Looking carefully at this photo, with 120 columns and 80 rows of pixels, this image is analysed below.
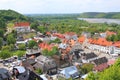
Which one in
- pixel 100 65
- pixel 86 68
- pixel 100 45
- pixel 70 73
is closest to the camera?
pixel 70 73

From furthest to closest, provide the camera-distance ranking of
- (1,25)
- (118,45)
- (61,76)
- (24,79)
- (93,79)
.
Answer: (1,25), (118,45), (61,76), (24,79), (93,79)

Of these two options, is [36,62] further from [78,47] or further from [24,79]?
[78,47]

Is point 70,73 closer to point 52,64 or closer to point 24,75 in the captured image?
point 52,64

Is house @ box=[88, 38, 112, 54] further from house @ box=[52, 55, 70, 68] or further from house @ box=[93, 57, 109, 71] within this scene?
house @ box=[52, 55, 70, 68]

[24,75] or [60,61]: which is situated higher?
[24,75]

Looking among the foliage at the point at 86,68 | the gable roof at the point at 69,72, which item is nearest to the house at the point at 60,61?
the gable roof at the point at 69,72

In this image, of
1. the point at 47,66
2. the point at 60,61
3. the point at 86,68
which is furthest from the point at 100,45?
the point at 47,66

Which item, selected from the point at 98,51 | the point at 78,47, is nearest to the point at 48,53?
the point at 78,47

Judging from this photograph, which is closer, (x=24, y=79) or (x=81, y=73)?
(x=24, y=79)

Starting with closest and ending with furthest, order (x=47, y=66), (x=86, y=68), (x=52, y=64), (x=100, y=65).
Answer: (x=86, y=68)
(x=47, y=66)
(x=100, y=65)
(x=52, y=64)

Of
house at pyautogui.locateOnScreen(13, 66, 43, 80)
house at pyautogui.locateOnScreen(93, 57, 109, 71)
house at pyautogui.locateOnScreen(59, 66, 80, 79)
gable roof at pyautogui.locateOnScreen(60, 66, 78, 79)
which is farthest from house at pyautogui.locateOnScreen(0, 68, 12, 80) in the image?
house at pyautogui.locateOnScreen(93, 57, 109, 71)

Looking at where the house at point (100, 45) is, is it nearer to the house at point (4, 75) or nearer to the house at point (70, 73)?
the house at point (70, 73)
